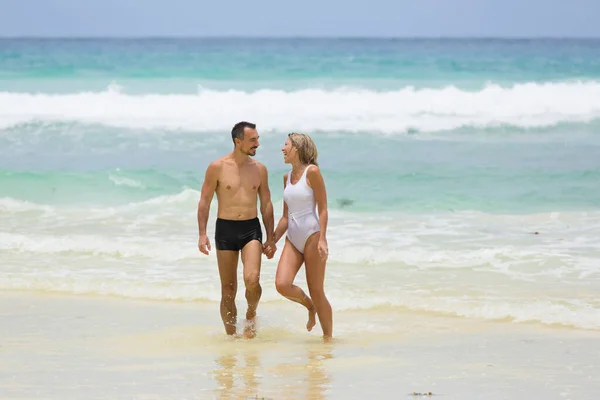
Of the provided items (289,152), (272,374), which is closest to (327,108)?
(289,152)

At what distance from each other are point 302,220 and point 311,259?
302mm

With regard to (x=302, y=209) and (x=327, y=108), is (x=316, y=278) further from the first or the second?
(x=327, y=108)

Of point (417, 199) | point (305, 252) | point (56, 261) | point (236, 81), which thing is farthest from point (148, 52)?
point (305, 252)

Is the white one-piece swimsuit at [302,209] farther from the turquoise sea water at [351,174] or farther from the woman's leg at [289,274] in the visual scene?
the turquoise sea water at [351,174]

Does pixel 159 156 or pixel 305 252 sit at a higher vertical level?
pixel 159 156

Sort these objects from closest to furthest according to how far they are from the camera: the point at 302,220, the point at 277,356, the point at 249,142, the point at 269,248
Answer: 1. the point at 277,356
2. the point at 302,220
3. the point at 249,142
4. the point at 269,248

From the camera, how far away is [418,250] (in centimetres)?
1089

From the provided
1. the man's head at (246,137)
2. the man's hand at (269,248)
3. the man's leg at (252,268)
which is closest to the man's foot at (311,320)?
the man's leg at (252,268)

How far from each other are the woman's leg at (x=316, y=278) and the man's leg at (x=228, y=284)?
575 mm

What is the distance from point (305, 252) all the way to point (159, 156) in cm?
1393

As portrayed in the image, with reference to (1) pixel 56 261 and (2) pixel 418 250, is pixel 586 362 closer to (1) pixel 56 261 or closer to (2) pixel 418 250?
(2) pixel 418 250

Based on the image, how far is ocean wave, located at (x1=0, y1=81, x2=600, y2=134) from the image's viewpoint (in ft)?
84.7

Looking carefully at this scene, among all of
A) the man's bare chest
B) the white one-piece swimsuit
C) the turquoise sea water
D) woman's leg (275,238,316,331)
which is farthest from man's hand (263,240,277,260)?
the turquoise sea water

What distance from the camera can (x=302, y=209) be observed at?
7.12 metres
